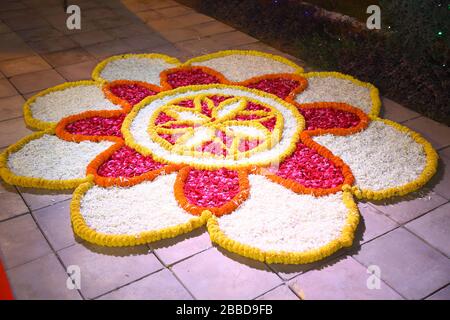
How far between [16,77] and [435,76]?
3.77 metres

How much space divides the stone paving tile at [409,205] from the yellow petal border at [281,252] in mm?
314

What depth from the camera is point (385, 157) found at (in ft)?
11.5

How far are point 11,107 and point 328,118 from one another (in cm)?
261

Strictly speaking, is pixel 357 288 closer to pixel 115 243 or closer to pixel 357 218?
pixel 357 218

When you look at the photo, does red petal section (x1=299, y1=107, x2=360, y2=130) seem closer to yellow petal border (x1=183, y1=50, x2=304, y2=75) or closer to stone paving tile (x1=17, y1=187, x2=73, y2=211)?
yellow petal border (x1=183, y1=50, x2=304, y2=75)

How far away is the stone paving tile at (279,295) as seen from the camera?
2527 millimetres

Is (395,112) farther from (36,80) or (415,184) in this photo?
(36,80)

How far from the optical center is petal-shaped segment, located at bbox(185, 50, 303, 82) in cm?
471

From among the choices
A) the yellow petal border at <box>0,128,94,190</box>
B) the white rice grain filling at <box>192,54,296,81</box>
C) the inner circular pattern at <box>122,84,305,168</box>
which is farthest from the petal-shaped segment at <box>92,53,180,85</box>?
the yellow petal border at <box>0,128,94,190</box>

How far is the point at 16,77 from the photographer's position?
15.5ft

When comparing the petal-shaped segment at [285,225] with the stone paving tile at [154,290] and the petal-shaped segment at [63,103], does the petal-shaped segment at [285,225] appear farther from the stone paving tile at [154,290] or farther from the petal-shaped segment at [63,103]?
the petal-shaped segment at [63,103]

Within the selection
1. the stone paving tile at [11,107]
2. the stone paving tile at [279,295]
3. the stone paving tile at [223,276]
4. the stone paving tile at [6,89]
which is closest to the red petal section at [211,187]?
the stone paving tile at [223,276]

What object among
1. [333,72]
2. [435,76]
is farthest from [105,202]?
[435,76]
